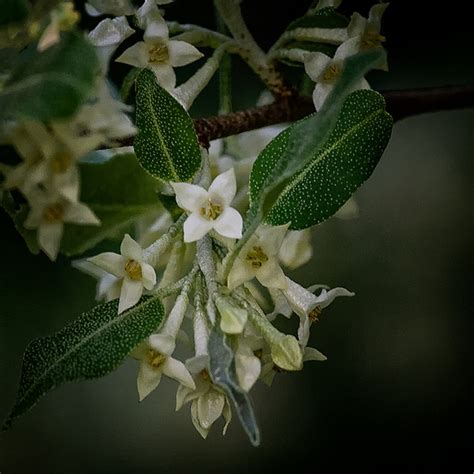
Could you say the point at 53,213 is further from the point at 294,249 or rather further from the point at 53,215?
the point at 294,249

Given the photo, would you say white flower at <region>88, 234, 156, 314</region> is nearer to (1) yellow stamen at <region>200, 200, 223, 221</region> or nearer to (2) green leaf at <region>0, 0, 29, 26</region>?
(1) yellow stamen at <region>200, 200, 223, 221</region>

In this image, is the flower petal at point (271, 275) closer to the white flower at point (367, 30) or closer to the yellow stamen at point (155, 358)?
the yellow stamen at point (155, 358)

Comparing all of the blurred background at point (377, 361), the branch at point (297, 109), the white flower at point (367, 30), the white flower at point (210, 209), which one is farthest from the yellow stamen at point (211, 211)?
the blurred background at point (377, 361)

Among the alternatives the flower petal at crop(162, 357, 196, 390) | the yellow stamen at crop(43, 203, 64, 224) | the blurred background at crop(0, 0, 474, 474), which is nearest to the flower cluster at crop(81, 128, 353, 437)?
the flower petal at crop(162, 357, 196, 390)

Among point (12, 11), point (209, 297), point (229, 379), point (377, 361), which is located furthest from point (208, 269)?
point (377, 361)

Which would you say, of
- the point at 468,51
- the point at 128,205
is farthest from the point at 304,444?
the point at 128,205
